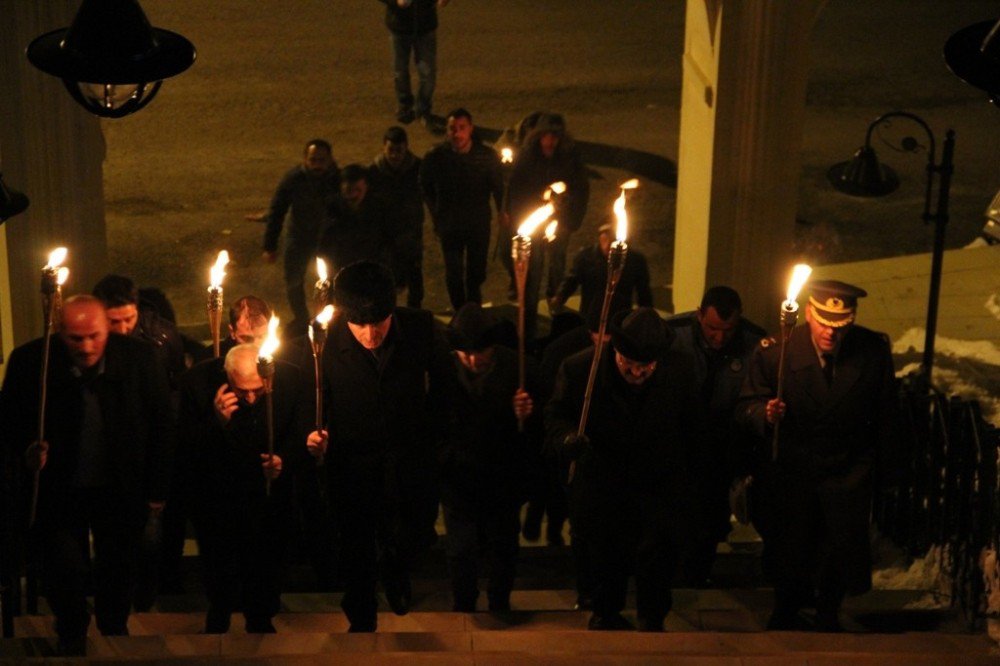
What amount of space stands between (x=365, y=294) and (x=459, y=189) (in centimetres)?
410

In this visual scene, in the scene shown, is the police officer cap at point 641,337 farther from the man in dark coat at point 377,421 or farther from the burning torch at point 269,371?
the burning torch at point 269,371

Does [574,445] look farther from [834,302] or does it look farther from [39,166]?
[39,166]

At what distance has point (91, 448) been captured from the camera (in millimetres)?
8047

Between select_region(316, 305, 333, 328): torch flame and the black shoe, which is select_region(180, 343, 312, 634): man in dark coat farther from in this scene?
the black shoe

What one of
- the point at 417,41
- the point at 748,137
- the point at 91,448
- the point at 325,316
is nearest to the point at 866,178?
the point at 748,137

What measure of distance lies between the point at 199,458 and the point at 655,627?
2.31 metres

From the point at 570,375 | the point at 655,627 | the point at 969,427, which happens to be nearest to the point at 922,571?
the point at 969,427

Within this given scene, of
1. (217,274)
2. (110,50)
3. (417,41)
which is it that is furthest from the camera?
(417,41)

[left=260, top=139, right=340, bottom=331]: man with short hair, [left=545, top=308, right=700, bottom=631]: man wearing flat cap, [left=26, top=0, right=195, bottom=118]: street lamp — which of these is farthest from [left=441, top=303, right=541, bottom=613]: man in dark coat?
[left=260, top=139, right=340, bottom=331]: man with short hair

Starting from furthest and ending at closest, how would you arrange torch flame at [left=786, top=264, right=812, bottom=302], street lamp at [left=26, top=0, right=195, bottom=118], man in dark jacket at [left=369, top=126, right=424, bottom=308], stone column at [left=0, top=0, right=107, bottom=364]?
1. man in dark jacket at [left=369, top=126, right=424, bottom=308]
2. stone column at [left=0, top=0, right=107, bottom=364]
3. torch flame at [left=786, top=264, right=812, bottom=302]
4. street lamp at [left=26, top=0, right=195, bottom=118]

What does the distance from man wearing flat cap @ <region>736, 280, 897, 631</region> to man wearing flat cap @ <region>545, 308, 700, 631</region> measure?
45 centimetres

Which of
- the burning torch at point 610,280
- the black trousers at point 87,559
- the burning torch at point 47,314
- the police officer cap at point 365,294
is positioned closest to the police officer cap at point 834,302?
the burning torch at point 610,280

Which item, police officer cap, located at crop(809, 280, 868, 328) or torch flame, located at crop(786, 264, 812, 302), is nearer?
torch flame, located at crop(786, 264, 812, 302)

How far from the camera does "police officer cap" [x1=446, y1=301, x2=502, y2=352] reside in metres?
8.61
